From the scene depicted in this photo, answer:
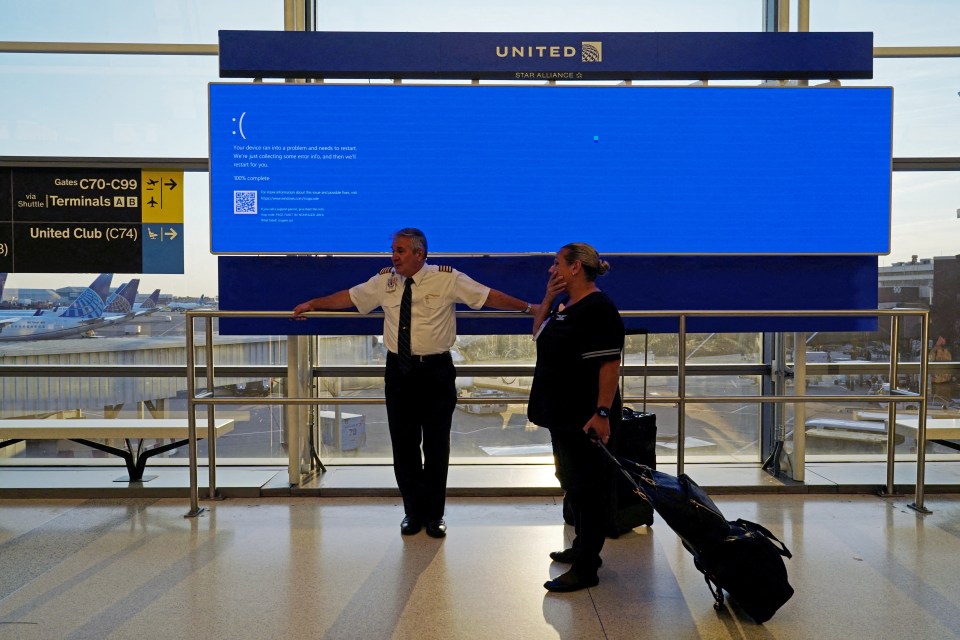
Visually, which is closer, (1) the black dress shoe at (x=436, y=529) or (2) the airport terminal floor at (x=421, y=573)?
(2) the airport terminal floor at (x=421, y=573)

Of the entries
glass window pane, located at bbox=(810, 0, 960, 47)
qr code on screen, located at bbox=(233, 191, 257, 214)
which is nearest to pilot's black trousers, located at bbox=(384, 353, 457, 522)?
qr code on screen, located at bbox=(233, 191, 257, 214)

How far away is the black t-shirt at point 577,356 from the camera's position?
2.89m

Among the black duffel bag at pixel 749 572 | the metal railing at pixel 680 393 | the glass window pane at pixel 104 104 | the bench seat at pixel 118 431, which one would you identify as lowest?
the black duffel bag at pixel 749 572

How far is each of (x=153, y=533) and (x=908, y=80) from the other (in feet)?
17.9

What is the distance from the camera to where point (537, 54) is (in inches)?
171

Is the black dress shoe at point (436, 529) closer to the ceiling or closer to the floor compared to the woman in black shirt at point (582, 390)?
closer to the floor

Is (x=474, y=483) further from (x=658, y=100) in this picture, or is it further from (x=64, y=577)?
(x=658, y=100)

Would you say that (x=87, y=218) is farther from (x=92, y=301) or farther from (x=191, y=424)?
(x=191, y=424)

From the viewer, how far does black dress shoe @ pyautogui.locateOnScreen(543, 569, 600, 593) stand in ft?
9.77

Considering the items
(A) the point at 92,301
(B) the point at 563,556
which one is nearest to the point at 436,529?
(B) the point at 563,556

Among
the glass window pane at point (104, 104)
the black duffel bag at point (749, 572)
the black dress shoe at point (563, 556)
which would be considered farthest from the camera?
the glass window pane at point (104, 104)

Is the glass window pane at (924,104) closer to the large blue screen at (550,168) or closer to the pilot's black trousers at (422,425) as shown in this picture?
the large blue screen at (550,168)

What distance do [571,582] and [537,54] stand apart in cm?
297

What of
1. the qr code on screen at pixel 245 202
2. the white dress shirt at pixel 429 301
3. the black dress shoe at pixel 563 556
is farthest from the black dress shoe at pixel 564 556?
the qr code on screen at pixel 245 202
